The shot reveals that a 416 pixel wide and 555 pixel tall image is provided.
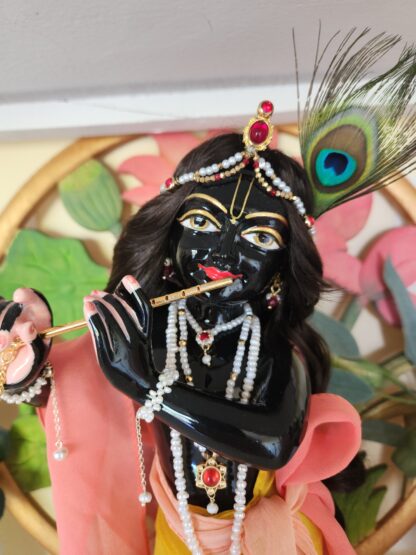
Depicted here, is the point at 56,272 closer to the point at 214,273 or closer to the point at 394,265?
the point at 214,273

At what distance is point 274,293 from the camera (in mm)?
765

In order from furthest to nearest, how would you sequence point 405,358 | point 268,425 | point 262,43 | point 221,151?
1. point 405,358
2. point 262,43
3. point 221,151
4. point 268,425

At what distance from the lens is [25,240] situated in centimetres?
102

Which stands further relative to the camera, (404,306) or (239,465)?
(404,306)

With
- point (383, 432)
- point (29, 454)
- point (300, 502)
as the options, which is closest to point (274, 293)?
point (300, 502)

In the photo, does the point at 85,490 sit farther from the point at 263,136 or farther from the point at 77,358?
the point at 263,136

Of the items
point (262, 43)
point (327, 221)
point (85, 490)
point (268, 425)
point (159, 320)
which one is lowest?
point (85, 490)

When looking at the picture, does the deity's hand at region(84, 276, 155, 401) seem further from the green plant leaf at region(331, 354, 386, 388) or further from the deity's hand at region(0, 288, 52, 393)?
the green plant leaf at region(331, 354, 386, 388)

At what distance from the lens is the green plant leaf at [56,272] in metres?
1.03

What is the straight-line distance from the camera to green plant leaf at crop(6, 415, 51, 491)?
39.6 inches

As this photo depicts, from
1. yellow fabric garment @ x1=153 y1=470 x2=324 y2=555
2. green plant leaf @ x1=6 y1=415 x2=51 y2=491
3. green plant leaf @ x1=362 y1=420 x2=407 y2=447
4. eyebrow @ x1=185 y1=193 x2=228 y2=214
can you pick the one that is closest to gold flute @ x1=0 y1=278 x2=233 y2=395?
eyebrow @ x1=185 y1=193 x2=228 y2=214

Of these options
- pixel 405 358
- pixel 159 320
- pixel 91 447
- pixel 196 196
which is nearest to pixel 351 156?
pixel 196 196

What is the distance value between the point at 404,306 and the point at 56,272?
31.9 inches

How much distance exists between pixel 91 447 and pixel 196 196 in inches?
18.0
